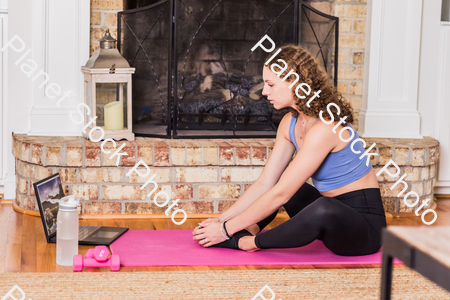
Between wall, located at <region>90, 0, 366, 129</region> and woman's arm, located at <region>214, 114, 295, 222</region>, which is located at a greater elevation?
wall, located at <region>90, 0, 366, 129</region>

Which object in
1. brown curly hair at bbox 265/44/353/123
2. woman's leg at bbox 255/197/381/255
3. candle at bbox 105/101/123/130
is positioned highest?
brown curly hair at bbox 265/44/353/123

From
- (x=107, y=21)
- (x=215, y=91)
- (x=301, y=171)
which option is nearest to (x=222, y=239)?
(x=301, y=171)

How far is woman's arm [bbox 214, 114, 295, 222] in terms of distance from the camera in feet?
6.93

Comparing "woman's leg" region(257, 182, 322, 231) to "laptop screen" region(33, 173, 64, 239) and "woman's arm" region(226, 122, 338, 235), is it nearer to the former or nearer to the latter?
"woman's arm" region(226, 122, 338, 235)

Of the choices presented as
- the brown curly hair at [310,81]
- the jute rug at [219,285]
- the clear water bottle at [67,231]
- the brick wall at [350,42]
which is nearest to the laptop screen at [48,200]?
the clear water bottle at [67,231]

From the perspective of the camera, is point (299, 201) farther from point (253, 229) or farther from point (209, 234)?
point (209, 234)

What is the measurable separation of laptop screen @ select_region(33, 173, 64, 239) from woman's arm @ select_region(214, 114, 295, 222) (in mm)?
664

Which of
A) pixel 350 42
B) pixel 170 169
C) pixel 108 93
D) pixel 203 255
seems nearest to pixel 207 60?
pixel 108 93

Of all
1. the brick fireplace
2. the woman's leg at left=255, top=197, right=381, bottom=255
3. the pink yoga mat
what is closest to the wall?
the brick fireplace

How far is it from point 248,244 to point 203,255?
0.17m

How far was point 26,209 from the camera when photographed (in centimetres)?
262

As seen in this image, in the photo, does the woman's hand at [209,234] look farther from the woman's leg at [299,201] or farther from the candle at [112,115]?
the candle at [112,115]

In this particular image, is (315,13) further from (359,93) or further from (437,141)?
(437,141)

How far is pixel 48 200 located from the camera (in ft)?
7.06
